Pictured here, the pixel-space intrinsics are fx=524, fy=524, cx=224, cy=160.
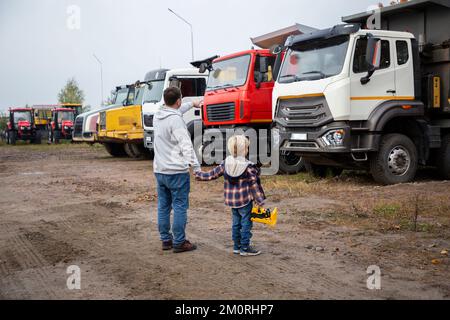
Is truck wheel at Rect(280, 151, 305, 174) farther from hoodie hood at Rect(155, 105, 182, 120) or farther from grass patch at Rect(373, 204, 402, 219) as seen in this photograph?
hoodie hood at Rect(155, 105, 182, 120)

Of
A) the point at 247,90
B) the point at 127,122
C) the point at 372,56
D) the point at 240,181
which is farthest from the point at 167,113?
the point at 127,122

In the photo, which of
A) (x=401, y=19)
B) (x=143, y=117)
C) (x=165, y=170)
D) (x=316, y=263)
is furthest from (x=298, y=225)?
(x=143, y=117)

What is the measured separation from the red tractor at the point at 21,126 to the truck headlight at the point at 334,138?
1274 inches

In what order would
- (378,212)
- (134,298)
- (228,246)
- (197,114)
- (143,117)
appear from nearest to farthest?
(134,298) < (228,246) < (378,212) < (197,114) < (143,117)

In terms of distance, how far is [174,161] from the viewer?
5648 millimetres

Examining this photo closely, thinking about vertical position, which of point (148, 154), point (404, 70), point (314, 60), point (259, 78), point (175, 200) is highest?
point (314, 60)

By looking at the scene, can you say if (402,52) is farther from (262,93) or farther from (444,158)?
(262,93)

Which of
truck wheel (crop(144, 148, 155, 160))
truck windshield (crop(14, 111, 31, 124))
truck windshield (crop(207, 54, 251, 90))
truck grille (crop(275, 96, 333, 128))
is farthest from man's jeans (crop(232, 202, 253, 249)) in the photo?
truck windshield (crop(14, 111, 31, 124))

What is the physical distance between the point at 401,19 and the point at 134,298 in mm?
9503

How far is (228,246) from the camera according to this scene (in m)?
6.13

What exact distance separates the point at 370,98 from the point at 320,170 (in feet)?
8.51

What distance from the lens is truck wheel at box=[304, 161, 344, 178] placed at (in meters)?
12.1

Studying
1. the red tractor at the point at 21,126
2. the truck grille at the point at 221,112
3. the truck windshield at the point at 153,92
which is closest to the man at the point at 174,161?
the truck grille at the point at 221,112

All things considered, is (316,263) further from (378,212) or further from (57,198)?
(57,198)
